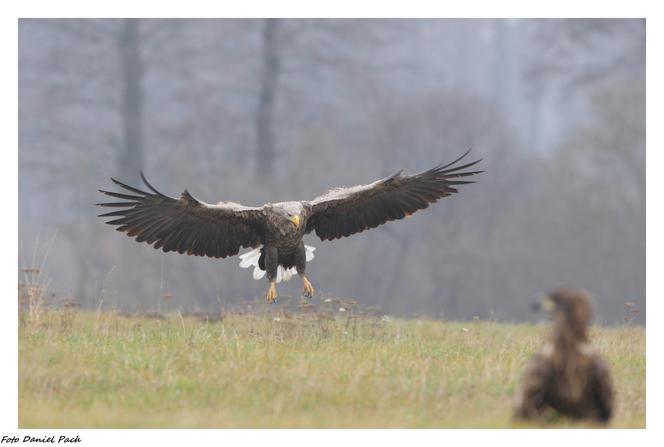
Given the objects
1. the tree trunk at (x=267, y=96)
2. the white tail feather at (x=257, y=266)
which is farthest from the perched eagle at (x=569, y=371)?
the tree trunk at (x=267, y=96)

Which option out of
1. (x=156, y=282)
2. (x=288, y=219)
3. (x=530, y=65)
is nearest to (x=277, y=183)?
(x=156, y=282)

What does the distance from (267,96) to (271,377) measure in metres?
Result: 33.0

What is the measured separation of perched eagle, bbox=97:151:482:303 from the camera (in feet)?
40.8

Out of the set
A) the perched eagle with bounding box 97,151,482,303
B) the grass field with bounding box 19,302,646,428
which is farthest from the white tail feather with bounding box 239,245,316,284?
the grass field with bounding box 19,302,646,428

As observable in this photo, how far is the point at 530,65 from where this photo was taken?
44.6 m

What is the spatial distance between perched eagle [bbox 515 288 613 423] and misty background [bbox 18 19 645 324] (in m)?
21.4

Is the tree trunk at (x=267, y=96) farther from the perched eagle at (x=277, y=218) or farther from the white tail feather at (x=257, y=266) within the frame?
the perched eagle at (x=277, y=218)

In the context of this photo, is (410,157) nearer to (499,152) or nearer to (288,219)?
(499,152)

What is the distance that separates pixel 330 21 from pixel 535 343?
96.0 feet

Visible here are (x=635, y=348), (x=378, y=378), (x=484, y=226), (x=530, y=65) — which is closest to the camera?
(x=378, y=378)

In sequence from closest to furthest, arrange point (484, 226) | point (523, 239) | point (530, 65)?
point (523, 239) < point (484, 226) < point (530, 65)

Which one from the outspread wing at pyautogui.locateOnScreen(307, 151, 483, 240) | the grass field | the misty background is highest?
the misty background

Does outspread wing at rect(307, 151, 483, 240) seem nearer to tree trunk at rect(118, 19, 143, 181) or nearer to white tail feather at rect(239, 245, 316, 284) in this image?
white tail feather at rect(239, 245, 316, 284)
